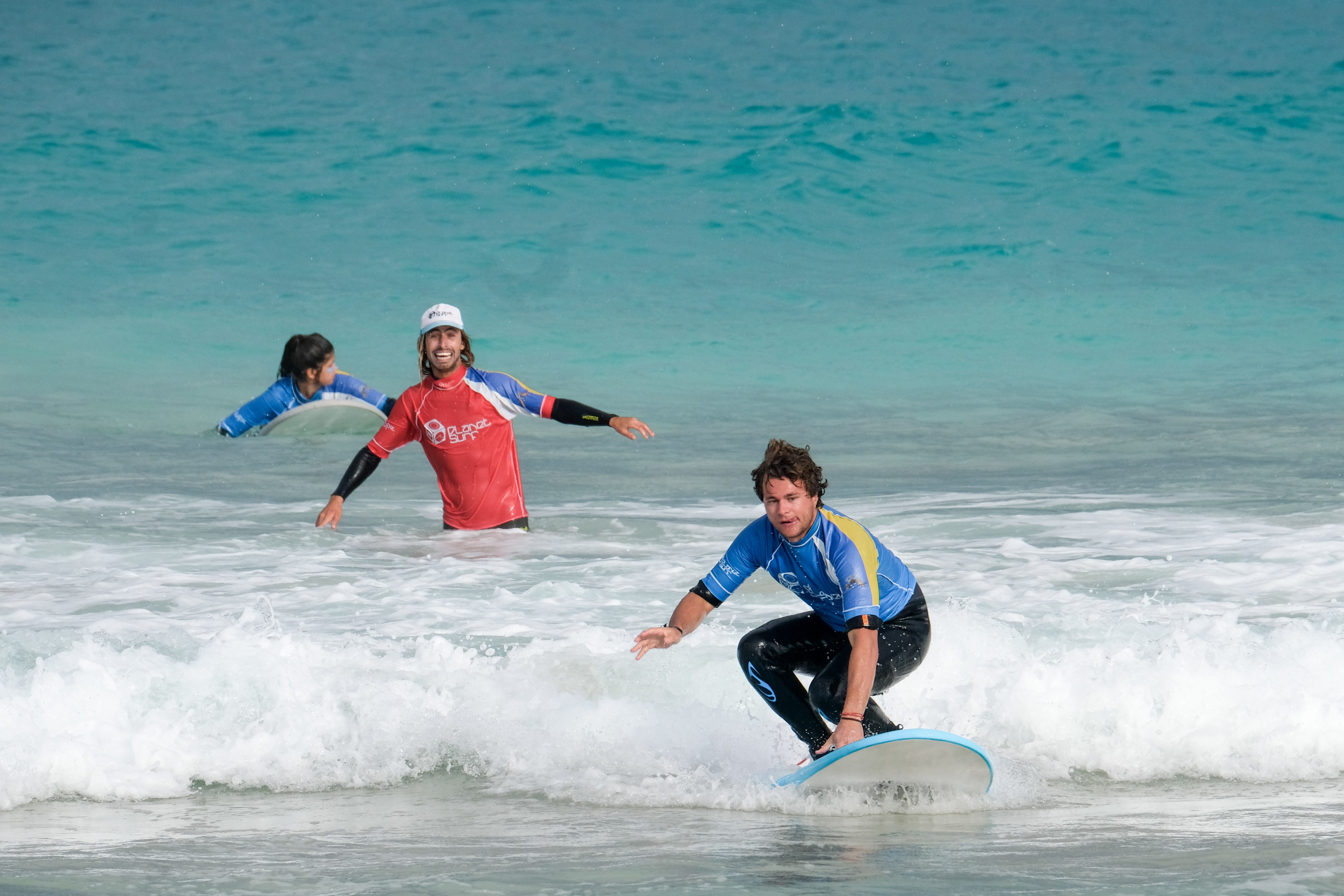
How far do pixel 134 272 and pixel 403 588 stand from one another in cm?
2179

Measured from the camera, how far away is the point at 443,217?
3038 cm

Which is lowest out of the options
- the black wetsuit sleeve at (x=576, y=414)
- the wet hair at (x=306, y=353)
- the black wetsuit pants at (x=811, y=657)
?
the black wetsuit pants at (x=811, y=657)

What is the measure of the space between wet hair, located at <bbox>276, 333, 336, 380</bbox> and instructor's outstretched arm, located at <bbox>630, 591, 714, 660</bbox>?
24.2ft

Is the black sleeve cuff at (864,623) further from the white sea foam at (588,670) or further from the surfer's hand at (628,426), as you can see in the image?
the surfer's hand at (628,426)

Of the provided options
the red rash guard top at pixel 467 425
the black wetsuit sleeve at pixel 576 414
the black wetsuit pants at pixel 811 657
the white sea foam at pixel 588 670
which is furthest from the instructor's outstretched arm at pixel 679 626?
the red rash guard top at pixel 467 425

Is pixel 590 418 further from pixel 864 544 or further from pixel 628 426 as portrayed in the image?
pixel 864 544

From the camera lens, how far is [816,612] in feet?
17.3

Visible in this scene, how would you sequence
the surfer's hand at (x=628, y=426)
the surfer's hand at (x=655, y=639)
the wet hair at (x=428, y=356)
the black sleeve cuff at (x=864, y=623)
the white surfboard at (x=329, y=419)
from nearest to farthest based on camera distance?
the black sleeve cuff at (x=864, y=623) < the surfer's hand at (x=655, y=639) < the surfer's hand at (x=628, y=426) < the wet hair at (x=428, y=356) < the white surfboard at (x=329, y=419)

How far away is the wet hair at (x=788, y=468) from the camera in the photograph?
190 inches

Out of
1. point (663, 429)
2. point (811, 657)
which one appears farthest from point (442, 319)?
point (663, 429)

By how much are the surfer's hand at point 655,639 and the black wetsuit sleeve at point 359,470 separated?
3.63m

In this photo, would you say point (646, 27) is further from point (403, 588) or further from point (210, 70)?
point (403, 588)

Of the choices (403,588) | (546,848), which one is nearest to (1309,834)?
(546,848)

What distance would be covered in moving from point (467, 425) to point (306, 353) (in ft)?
13.7
